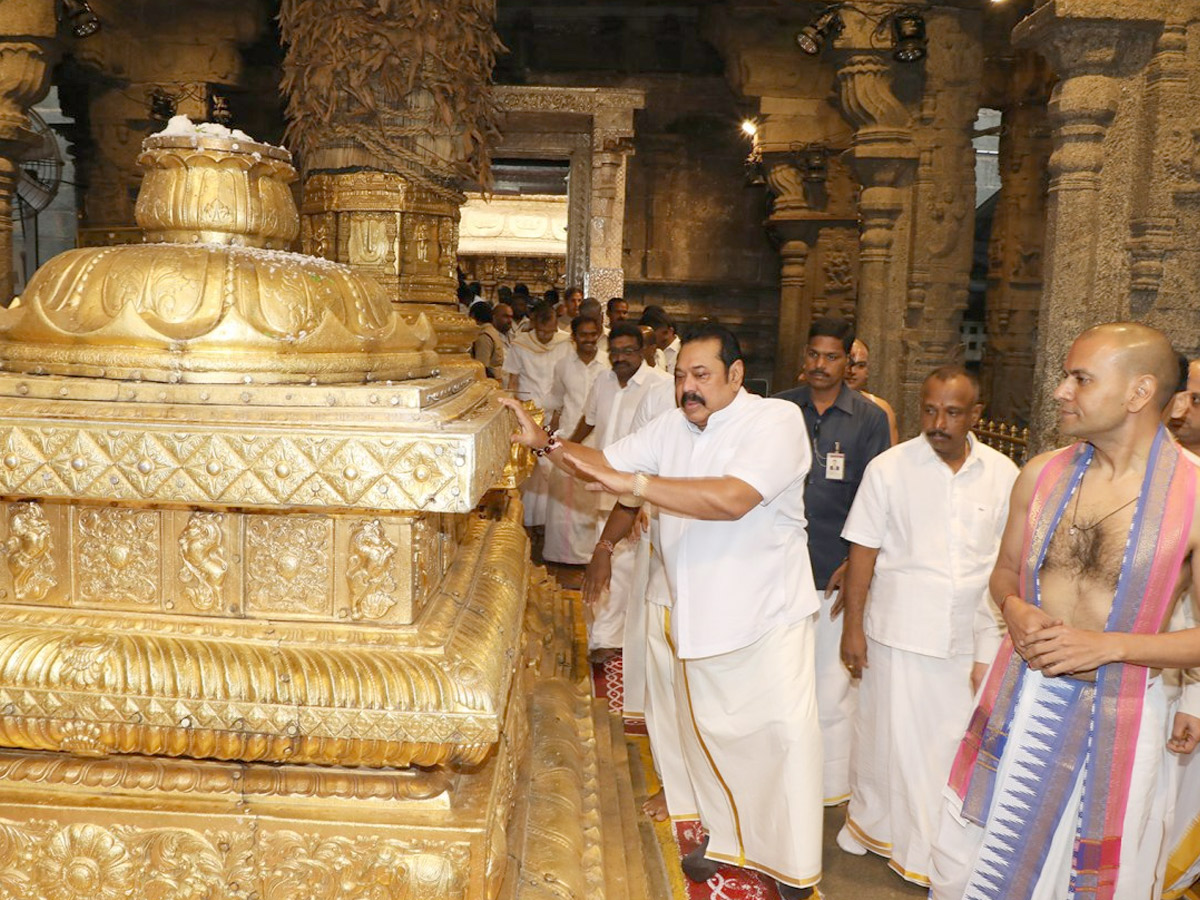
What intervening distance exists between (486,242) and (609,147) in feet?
14.9

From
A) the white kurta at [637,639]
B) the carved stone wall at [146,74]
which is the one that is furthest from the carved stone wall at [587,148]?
the white kurta at [637,639]

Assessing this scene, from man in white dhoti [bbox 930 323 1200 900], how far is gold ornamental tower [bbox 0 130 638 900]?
1186mm

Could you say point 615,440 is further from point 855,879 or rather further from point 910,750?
point 855,879

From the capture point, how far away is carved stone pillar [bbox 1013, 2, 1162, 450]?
443cm

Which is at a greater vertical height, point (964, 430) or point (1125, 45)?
point (1125, 45)

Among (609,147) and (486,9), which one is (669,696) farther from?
(609,147)

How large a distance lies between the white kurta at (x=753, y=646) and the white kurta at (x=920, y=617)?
1.16 feet

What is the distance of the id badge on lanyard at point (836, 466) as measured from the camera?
3.59m

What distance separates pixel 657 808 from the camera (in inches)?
126

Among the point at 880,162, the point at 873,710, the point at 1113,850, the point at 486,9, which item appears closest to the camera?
the point at 1113,850

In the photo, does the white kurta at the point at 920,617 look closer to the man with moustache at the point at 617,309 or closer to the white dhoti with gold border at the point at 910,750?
the white dhoti with gold border at the point at 910,750

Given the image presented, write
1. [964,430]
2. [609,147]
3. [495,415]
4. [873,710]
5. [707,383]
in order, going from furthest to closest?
[609,147], [873,710], [964,430], [707,383], [495,415]

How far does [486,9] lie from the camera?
16.5 feet

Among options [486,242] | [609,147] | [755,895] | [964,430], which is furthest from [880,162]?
[486,242]
